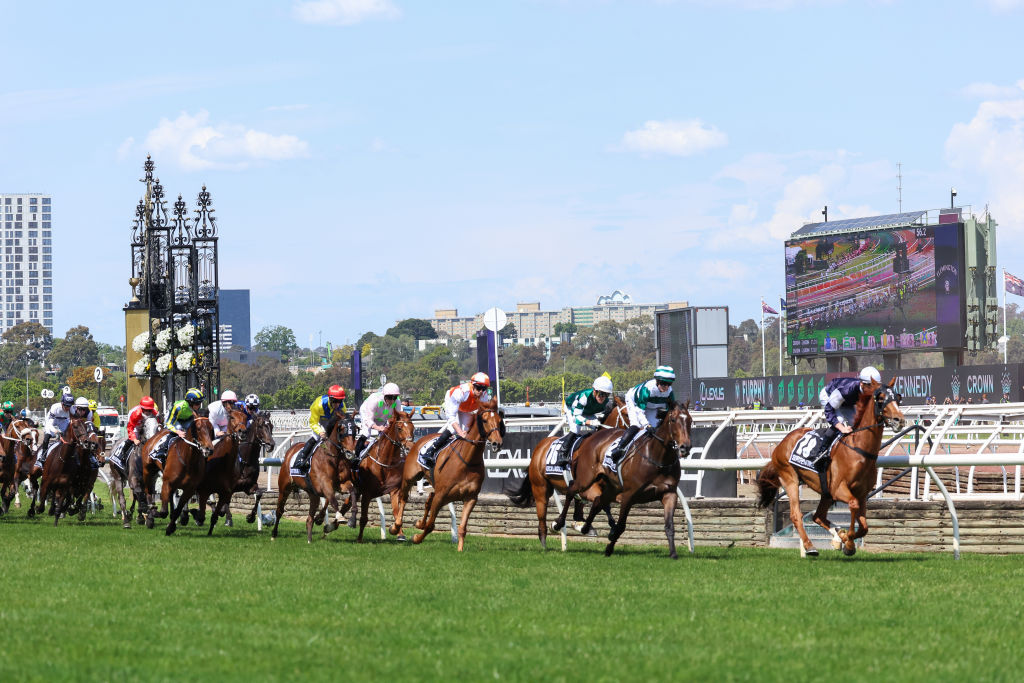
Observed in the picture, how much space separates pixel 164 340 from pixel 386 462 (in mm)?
17046

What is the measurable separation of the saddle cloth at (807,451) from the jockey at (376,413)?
5.27m

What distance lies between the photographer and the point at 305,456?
16.1m

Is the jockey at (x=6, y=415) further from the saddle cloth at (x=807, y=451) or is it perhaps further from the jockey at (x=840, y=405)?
the jockey at (x=840, y=405)

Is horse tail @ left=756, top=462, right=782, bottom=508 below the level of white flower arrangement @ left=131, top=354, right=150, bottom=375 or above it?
below

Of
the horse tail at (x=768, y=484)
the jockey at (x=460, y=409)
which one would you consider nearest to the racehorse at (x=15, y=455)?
the jockey at (x=460, y=409)

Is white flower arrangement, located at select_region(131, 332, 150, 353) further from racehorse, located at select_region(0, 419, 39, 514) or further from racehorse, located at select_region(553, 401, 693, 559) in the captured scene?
racehorse, located at select_region(553, 401, 693, 559)

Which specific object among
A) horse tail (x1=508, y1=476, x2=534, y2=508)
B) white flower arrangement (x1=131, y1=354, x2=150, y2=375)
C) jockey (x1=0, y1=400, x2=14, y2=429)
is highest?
white flower arrangement (x1=131, y1=354, x2=150, y2=375)

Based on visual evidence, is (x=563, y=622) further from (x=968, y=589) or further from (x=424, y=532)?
(x=424, y=532)

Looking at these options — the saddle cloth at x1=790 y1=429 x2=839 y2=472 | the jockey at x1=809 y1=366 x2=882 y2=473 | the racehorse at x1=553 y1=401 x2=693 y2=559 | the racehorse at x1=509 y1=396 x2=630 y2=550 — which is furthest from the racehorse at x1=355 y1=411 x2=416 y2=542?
the jockey at x1=809 y1=366 x2=882 y2=473

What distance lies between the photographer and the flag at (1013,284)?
62625 mm

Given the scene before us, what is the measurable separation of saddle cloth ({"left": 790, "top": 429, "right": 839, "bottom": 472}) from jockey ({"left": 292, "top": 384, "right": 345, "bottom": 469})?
5.66 meters

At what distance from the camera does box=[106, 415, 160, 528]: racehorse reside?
726 inches

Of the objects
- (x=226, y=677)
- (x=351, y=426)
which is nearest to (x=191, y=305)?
(x=351, y=426)

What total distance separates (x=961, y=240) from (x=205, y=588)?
55014 millimetres
